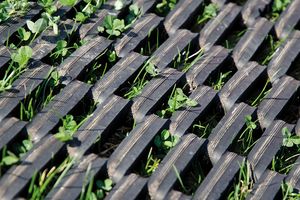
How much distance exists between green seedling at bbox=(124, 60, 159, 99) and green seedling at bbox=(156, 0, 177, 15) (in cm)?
38

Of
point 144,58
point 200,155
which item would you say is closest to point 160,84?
point 144,58

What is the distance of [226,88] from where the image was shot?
2424 millimetres

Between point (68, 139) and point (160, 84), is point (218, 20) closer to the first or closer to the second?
point (160, 84)

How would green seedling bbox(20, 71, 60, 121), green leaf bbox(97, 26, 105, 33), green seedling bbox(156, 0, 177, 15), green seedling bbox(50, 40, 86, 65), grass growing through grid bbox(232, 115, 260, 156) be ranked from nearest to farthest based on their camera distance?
1. green seedling bbox(20, 71, 60, 121)
2. grass growing through grid bbox(232, 115, 260, 156)
3. green seedling bbox(50, 40, 86, 65)
4. green leaf bbox(97, 26, 105, 33)
5. green seedling bbox(156, 0, 177, 15)

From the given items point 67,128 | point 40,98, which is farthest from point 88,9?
point 67,128

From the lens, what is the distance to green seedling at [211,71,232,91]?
2477 mm

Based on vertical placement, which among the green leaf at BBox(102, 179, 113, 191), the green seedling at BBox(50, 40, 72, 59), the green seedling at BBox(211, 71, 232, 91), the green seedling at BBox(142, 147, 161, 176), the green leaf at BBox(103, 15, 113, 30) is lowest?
the green seedling at BBox(142, 147, 161, 176)

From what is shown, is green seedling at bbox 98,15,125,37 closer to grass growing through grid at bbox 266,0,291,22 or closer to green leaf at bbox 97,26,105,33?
green leaf at bbox 97,26,105,33

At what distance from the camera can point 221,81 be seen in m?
2.50

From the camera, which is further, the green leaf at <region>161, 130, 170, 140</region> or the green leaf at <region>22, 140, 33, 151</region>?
the green leaf at <region>161, 130, 170, 140</region>

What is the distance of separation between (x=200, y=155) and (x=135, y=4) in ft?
2.45

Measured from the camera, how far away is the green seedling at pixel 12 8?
8.13 ft

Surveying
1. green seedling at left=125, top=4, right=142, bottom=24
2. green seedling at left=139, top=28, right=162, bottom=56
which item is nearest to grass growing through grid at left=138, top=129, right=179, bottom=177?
green seedling at left=139, top=28, right=162, bottom=56

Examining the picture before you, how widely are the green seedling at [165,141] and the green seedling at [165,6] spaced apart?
0.69 meters
